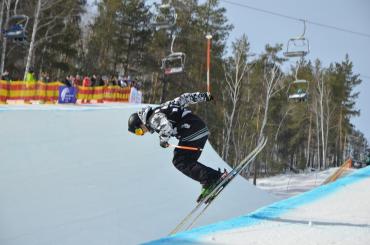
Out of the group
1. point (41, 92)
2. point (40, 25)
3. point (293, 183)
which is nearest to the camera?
point (41, 92)

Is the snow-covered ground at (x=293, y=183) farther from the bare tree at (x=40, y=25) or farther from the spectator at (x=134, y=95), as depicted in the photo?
the bare tree at (x=40, y=25)

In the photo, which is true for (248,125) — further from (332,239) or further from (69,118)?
(332,239)

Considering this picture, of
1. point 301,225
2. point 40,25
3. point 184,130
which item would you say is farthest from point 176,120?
point 40,25

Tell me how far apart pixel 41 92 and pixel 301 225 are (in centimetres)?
1341

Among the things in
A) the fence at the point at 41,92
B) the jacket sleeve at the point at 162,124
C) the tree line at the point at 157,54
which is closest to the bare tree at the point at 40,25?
the tree line at the point at 157,54

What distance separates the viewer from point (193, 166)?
5617mm

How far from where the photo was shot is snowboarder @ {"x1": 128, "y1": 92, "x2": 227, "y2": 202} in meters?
5.50

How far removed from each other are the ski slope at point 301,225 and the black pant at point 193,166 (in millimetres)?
764

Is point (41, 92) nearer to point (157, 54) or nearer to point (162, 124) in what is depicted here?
point (162, 124)

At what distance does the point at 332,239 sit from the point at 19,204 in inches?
169

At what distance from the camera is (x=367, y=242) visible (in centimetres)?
419

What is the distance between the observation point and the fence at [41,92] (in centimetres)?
1548

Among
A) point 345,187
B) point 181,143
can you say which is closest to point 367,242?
point 181,143

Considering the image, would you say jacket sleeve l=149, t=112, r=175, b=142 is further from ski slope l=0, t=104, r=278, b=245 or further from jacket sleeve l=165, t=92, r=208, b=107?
ski slope l=0, t=104, r=278, b=245
